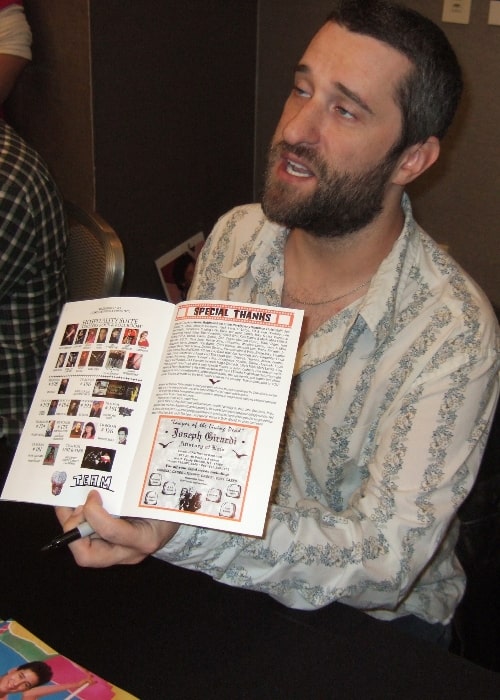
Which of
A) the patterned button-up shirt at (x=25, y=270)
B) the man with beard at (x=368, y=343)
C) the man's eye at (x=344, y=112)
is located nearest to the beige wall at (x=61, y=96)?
the patterned button-up shirt at (x=25, y=270)

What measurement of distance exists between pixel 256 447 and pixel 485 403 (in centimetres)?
45

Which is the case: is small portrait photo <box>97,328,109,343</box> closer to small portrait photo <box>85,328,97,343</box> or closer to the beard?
small portrait photo <box>85,328,97,343</box>

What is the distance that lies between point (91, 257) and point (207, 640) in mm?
990

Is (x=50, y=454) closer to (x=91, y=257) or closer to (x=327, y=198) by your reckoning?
(x=327, y=198)

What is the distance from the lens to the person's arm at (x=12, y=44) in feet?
7.23

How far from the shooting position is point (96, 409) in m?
0.84

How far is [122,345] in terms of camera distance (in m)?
0.87

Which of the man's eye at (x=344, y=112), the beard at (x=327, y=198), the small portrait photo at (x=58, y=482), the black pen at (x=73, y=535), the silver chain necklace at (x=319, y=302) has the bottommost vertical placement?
the black pen at (x=73, y=535)

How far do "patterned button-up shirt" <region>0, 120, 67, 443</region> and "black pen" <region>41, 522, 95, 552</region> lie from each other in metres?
0.73

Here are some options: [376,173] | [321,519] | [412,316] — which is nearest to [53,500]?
[321,519]

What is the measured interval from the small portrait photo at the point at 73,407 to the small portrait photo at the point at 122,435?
0.20ft

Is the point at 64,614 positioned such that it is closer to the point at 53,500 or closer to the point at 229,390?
the point at 53,500

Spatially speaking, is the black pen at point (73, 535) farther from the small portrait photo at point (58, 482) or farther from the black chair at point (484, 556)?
the black chair at point (484, 556)

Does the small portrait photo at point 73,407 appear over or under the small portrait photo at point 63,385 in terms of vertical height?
under
